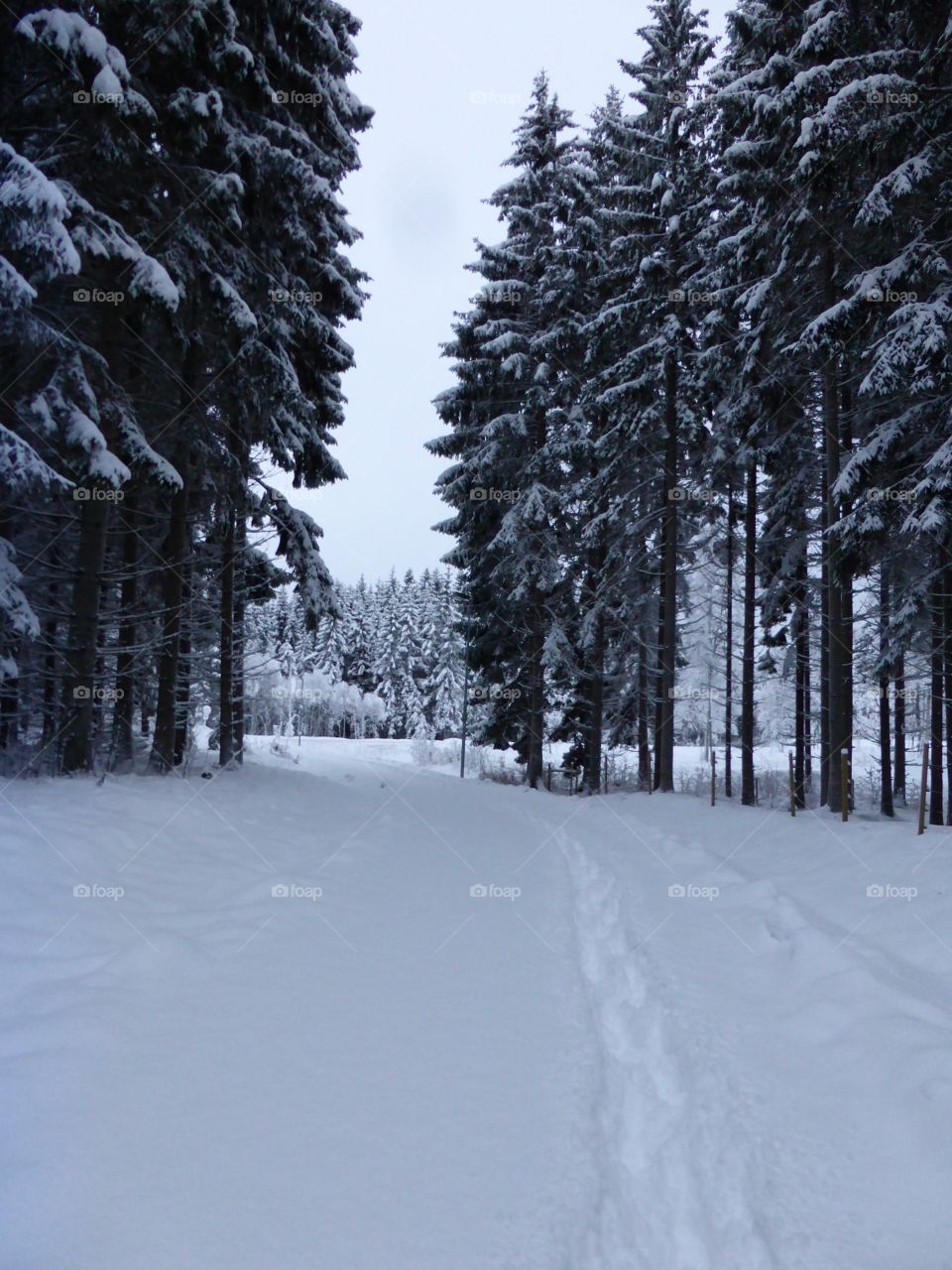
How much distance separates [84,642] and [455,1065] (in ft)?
26.8

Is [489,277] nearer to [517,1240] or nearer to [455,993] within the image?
[455,993]

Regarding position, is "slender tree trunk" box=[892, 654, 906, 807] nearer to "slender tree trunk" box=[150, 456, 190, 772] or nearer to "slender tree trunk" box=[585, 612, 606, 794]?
"slender tree trunk" box=[585, 612, 606, 794]

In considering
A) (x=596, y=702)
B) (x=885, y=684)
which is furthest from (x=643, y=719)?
(x=885, y=684)

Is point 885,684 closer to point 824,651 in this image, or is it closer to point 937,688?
point 937,688

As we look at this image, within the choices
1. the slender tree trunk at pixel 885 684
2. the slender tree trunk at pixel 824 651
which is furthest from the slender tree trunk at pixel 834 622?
the slender tree trunk at pixel 885 684

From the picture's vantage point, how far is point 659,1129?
3.16 metres

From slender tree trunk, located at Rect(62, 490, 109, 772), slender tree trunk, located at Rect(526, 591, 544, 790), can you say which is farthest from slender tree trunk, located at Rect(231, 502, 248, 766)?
slender tree trunk, located at Rect(526, 591, 544, 790)

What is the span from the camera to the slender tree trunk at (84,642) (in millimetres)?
9211

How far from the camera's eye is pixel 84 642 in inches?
367

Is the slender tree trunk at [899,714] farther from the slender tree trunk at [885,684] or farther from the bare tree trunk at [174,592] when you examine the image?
the bare tree trunk at [174,592]

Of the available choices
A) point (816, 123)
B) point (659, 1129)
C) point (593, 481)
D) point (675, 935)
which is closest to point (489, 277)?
point (593, 481)

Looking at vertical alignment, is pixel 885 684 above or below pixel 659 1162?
above

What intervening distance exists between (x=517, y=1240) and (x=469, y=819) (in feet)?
→ 35.2

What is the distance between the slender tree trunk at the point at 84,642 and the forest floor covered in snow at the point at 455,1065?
78.7 inches
